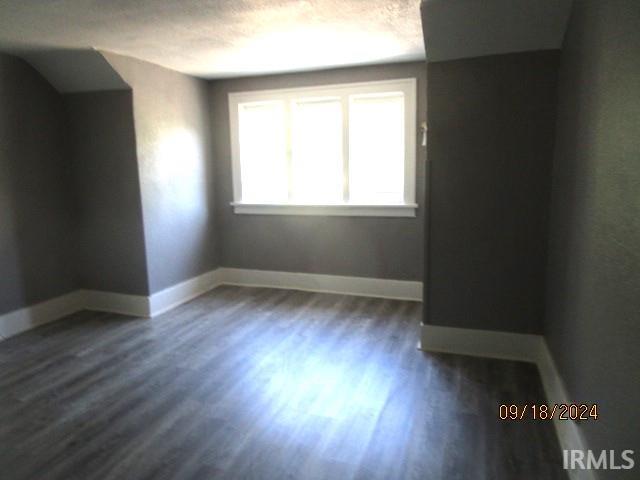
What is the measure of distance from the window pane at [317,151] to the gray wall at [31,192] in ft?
7.30

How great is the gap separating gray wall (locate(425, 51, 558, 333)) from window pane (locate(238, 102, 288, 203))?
206 cm

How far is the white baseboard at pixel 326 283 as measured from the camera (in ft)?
14.1

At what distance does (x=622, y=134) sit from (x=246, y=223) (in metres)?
3.88

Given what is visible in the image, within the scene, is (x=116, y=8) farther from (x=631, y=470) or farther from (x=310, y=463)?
(x=631, y=470)

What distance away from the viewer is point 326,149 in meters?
4.41

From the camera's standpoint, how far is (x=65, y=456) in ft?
6.63

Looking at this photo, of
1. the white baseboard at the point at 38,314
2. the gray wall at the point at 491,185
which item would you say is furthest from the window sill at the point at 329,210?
the white baseboard at the point at 38,314

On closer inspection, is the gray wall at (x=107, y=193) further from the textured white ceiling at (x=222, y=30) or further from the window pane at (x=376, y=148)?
the window pane at (x=376, y=148)

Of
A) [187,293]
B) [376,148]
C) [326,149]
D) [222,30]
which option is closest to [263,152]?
[326,149]

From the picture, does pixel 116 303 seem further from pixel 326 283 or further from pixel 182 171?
pixel 326 283

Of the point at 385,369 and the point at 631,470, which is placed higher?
the point at 631,470

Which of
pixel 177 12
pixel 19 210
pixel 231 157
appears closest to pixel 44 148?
pixel 19 210

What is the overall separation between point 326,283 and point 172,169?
6.44ft

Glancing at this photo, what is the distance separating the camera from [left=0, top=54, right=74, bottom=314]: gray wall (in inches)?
136
